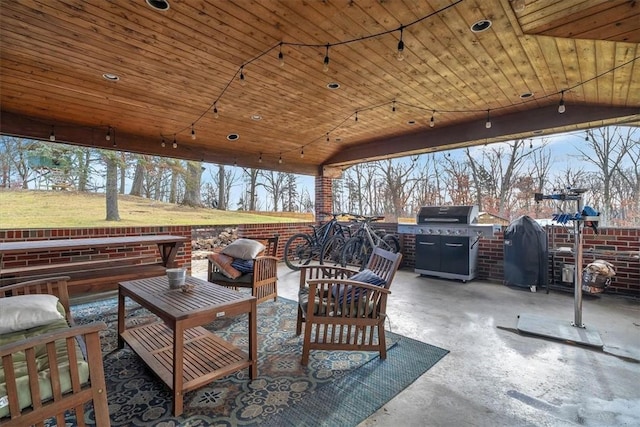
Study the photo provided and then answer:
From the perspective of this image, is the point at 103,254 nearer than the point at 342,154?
Yes

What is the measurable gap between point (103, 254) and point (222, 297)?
305 cm

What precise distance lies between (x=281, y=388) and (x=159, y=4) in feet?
8.68

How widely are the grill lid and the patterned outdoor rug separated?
8.43ft

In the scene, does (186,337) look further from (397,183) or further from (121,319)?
(397,183)

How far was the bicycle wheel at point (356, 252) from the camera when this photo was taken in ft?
17.4

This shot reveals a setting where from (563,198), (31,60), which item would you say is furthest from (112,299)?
(563,198)

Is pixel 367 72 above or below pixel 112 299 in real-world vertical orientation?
above

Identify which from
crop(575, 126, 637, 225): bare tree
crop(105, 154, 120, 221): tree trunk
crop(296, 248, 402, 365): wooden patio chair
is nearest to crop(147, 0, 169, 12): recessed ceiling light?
crop(296, 248, 402, 365): wooden patio chair

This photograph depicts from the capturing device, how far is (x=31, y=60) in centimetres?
264

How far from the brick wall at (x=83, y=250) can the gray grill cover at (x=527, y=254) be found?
4.85 meters

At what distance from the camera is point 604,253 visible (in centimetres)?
369

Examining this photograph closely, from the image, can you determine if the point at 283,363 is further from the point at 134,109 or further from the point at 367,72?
the point at 134,109

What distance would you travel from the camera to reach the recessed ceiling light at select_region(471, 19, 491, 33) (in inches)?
86.9

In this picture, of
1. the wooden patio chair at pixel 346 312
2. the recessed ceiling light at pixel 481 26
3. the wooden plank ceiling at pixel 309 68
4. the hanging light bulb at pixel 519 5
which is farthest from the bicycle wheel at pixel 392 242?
the hanging light bulb at pixel 519 5
